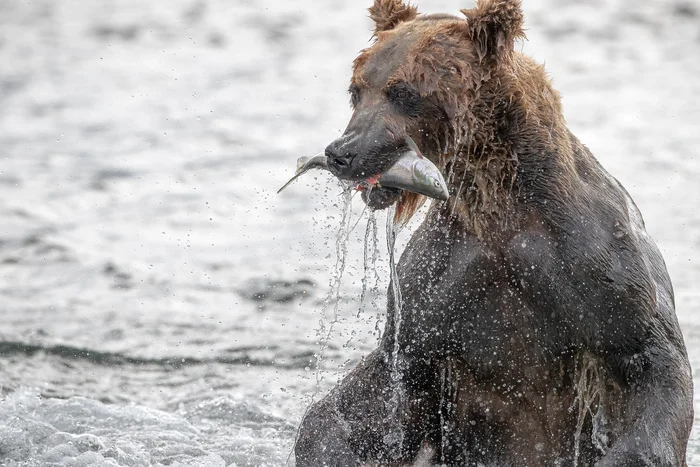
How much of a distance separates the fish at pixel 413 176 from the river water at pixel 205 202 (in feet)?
2.23

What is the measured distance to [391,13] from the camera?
6.41 meters

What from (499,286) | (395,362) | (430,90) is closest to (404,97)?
(430,90)

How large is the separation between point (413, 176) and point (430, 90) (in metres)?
0.40

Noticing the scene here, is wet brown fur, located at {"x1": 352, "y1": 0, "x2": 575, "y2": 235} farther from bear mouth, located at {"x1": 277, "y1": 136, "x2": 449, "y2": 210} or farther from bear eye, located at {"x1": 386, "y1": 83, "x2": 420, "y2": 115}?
bear mouth, located at {"x1": 277, "y1": 136, "x2": 449, "y2": 210}

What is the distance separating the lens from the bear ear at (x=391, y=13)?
21.0 feet

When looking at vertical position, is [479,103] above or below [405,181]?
above

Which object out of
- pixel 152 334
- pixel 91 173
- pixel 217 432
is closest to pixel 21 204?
pixel 91 173

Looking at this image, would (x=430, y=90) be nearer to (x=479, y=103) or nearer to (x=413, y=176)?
(x=479, y=103)

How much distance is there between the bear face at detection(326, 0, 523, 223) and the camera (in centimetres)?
583

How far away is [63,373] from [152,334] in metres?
0.88

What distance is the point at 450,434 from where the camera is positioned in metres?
6.64

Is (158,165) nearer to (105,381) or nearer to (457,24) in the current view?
(105,381)

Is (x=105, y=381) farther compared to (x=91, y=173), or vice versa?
(x=91, y=173)

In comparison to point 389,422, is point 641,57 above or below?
above
